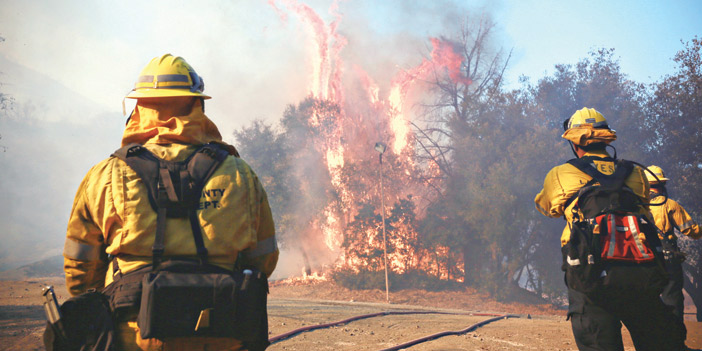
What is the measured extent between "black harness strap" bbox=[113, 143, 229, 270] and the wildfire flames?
27730mm

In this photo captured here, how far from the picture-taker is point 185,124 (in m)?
2.55

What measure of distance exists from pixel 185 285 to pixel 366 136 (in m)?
32.9

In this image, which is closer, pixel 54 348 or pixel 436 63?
pixel 54 348

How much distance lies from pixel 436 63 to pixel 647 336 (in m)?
32.3

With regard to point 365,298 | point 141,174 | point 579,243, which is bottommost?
point 365,298

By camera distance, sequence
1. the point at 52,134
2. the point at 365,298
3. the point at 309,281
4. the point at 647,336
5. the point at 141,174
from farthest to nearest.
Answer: the point at 52,134 < the point at 309,281 < the point at 365,298 < the point at 647,336 < the point at 141,174

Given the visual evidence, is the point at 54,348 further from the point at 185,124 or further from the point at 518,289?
the point at 518,289

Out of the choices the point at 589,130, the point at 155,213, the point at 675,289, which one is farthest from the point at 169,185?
the point at 675,289

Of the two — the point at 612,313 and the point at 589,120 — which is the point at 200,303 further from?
the point at 589,120

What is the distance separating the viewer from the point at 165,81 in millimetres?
2605

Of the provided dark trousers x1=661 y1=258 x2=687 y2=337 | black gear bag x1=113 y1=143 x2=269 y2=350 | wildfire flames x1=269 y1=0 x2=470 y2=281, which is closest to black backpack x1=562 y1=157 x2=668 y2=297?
black gear bag x1=113 y1=143 x2=269 y2=350

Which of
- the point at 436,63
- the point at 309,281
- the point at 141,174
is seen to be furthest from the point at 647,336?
the point at 436,63

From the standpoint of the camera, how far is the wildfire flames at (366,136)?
31.6 metres

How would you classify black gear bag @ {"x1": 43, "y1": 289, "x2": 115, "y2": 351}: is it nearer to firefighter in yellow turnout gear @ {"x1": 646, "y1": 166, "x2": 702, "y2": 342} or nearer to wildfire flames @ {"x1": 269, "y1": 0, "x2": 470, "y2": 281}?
firefighter in yellow turnout gear @ {"x1": 646, "y1": 166, "x2": 702, "y2": 342}
